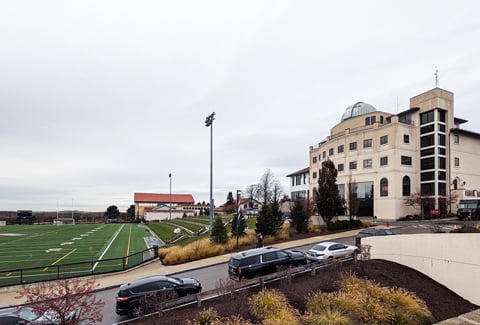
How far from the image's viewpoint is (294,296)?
467 inches

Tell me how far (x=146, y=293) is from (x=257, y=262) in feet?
18.0

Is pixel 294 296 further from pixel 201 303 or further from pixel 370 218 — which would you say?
pixel 370 218

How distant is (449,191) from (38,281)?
2038 inches

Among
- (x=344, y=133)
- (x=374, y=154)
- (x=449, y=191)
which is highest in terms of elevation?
(x=344, y=133)

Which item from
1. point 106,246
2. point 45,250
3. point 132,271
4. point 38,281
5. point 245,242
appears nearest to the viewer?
point 38,281

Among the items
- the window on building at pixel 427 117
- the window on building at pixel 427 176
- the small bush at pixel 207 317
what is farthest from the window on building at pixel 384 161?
the small bush at pixel 207 317

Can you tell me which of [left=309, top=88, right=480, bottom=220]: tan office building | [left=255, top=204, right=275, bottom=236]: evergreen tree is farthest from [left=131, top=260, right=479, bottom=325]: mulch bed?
[left=309, top=88, right=480, bottom=220]: tan office building

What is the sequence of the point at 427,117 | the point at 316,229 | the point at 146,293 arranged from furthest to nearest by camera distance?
1. the point at 427,117
2. the point at 316,229
3. the point at 146,293

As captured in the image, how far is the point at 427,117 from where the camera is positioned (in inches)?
1844

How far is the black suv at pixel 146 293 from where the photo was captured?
1114 centimetres

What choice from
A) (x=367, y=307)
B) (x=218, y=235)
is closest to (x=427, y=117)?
(x=218, y=235)

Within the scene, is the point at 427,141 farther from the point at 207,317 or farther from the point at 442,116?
the point at 207,317

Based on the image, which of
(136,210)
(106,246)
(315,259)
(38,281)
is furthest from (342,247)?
(136,210)

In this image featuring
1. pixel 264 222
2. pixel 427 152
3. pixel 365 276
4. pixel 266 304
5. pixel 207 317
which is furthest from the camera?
pixel 427 152
